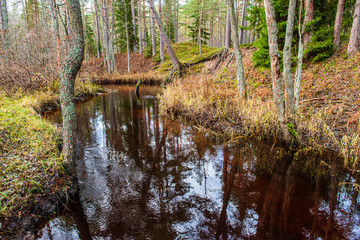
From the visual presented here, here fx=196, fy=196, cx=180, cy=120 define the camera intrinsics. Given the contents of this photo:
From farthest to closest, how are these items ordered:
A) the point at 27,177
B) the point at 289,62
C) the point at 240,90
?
the point at 240,90
the point at 289,62
the point at 27,177

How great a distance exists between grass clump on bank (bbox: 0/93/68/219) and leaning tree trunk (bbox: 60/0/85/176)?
12.4 inches

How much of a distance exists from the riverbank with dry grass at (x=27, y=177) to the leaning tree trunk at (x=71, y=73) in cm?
32

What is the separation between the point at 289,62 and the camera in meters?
4.82

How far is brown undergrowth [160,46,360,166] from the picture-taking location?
493 centimetres

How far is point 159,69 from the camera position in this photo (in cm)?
2088

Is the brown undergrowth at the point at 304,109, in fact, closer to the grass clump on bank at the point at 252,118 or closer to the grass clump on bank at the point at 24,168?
the grass clump on bank at the point at 252,118

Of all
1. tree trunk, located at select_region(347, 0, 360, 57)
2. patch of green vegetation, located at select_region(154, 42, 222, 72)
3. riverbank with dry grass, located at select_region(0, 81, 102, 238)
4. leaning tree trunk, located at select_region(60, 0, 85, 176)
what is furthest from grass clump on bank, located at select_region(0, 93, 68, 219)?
patch of green vegetation, located at select_region(154, 42, 222, 72)

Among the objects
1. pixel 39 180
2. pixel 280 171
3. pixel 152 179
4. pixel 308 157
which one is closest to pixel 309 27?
pixel 308 157

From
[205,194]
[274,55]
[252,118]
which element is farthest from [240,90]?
[205,194]

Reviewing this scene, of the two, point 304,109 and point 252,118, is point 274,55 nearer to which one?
point 252,118

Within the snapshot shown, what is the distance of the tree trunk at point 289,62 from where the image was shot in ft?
15.0

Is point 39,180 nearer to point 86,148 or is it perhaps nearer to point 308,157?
point 86,148

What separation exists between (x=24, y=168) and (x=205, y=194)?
305 cm

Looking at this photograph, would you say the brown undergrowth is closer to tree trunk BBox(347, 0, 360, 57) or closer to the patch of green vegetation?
tree trunk BBox(347, 0, 360, 57)
